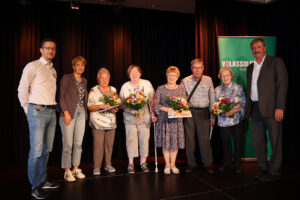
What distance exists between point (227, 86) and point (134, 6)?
2.86 metres

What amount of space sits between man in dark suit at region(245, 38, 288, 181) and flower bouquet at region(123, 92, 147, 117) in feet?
5.76

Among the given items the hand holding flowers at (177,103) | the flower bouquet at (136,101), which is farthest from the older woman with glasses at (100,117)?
the hand holding flowers at (177,103)

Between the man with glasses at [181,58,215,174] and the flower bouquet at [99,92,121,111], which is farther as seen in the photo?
the man with glasses at [181,58,215,174]

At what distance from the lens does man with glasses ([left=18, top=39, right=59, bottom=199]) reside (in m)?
2.83

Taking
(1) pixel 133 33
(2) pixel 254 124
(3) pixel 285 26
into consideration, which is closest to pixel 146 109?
(2) pixel 254 124

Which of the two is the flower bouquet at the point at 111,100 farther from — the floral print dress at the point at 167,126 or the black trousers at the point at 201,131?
the black trousers at the point at 201,131

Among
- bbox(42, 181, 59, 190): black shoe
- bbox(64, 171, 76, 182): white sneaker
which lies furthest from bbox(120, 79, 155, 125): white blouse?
bbox(42, 181, 59, 190): black shoe

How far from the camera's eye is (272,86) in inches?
133

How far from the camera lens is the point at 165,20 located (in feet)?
18.2

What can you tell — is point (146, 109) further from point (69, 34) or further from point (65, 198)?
point (69, 34)

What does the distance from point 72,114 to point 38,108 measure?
60 centimetres

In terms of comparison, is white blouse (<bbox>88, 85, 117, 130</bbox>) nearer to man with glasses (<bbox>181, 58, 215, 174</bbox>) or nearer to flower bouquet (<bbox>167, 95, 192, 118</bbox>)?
flower bouquet (<bbox>167, 95, 192, 118</bbox>)

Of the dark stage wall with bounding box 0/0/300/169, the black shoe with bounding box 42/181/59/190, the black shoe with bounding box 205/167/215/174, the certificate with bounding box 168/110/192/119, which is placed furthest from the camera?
the dark stage wall with bounding box 0/0/300/169

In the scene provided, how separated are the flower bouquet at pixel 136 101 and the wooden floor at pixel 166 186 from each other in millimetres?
1135
